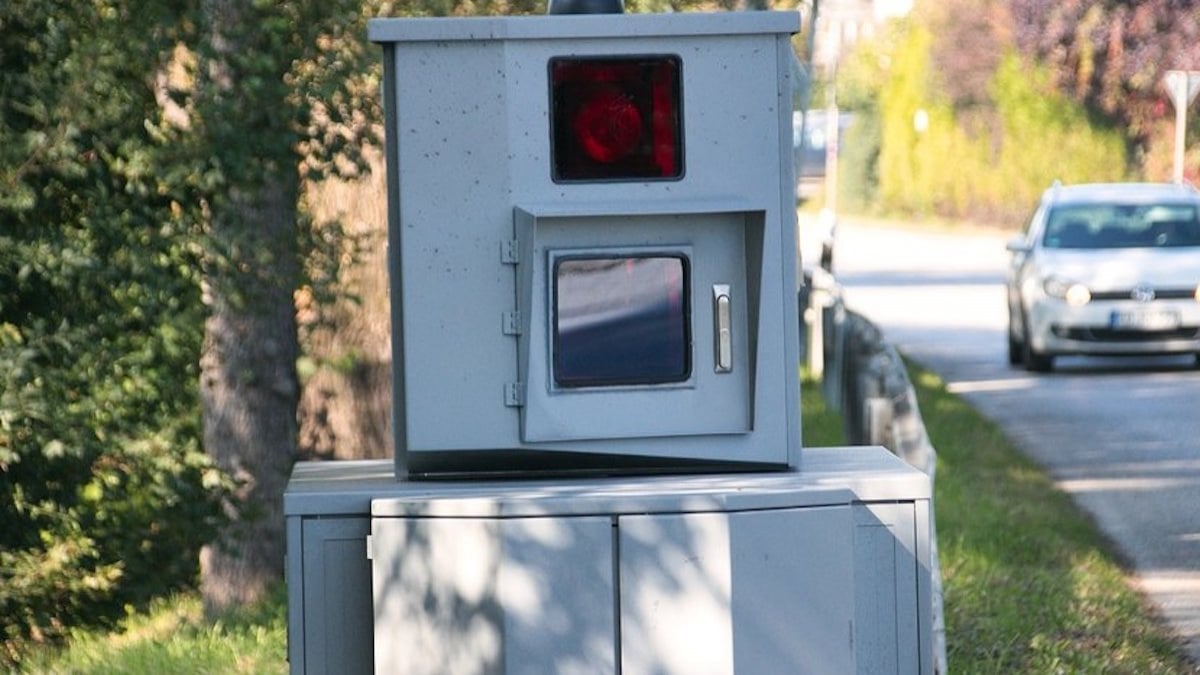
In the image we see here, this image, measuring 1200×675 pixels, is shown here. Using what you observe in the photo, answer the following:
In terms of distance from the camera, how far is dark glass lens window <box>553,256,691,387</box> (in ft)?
16.8

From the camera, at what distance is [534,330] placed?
512 cm

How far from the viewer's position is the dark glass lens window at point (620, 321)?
5109mm

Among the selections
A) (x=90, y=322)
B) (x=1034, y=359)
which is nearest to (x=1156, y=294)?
(x=1034, y=359)

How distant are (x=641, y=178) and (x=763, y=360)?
1.52 ft

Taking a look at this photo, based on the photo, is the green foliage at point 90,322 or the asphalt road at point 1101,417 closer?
the green foliage at point 90,322

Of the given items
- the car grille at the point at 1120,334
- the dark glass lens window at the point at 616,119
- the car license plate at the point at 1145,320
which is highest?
the dark glass lens window at the point at 616,119

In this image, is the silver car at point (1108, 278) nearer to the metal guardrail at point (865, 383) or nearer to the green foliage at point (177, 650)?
the metal guardrail at point (865, 383)

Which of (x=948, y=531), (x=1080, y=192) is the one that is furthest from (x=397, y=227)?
(x=1080, y=192)

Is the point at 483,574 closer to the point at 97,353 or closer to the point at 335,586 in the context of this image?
the point at 335,586

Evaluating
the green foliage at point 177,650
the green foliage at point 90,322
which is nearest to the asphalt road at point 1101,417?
the green foliage at point 177,650

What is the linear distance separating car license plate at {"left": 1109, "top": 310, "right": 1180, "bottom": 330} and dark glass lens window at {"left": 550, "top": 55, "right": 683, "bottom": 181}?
16069 mm

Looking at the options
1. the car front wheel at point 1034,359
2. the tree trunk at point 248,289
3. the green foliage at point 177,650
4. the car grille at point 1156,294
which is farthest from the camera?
the car front wheel at point 1034,359

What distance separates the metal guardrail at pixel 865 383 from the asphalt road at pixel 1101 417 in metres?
1.08

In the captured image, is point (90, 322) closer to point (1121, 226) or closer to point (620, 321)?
point (620, 321)
